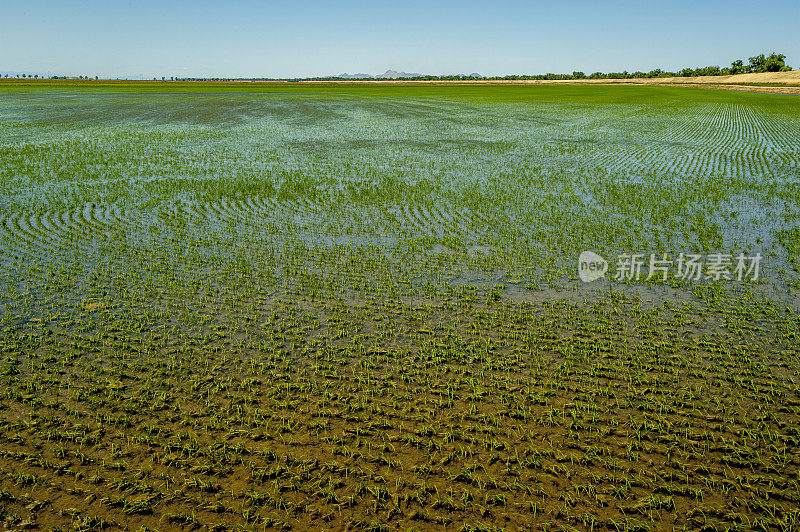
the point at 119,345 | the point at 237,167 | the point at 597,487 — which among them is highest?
the point at 237,167

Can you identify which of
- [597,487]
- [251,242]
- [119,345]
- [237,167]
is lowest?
[597,487]

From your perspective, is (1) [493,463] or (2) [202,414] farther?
(2) [202,414]

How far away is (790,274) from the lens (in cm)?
1074

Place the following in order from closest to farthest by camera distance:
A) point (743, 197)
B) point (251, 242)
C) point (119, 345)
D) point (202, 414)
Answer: point (202, 414) < point (119, 345) < point (251, 242) < point (743, 197)

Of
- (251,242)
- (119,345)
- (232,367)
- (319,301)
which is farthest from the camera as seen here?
(251,242)

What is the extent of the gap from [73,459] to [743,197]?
21311mm

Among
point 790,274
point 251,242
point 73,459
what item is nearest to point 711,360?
point 790,274

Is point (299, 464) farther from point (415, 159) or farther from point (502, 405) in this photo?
point (415, 159)

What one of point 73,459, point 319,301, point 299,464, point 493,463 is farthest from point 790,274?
point 73,459

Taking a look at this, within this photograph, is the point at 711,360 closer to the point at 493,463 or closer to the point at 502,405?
the point at 502,405

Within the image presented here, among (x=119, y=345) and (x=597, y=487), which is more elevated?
(x=119, y=345)

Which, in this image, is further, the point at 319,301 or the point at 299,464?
the point at 319,301

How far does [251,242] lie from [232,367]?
6.16 meters

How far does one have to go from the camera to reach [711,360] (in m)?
7.57
